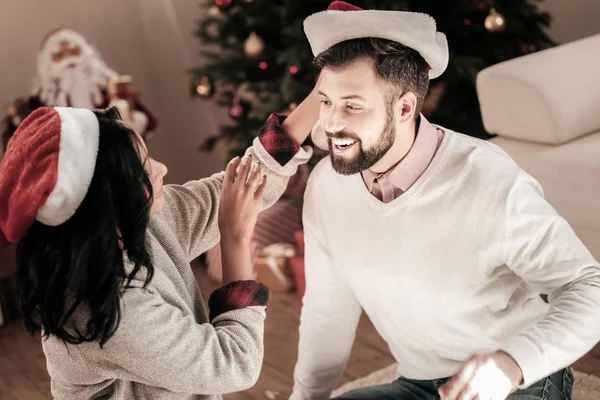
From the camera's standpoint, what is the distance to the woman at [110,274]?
108cm

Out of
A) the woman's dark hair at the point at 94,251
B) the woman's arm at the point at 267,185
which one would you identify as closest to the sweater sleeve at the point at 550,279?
the woman's arm at the point at 267,185

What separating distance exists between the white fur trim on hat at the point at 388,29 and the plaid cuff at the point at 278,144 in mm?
200

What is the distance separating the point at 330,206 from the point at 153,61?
237 cm

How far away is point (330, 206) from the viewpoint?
1490 millimetres

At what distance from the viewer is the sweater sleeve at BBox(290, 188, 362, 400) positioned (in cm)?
156

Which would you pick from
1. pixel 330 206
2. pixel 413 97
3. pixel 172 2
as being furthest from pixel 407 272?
pixel 172 2

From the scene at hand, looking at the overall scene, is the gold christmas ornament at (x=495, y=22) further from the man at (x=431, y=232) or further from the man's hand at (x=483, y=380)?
the man's hand at (x=483, y=380)

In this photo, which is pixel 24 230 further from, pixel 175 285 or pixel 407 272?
pixel 407 272

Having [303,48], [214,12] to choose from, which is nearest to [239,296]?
[303,48]

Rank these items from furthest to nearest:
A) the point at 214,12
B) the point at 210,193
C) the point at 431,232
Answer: the point at 214,12 → the point at 210,193 → the point at 431,232

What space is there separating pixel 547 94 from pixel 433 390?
40.6 inches

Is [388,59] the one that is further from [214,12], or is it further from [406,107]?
[214,12]

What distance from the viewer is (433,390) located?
1501 mm

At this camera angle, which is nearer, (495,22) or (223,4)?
(495,22)
